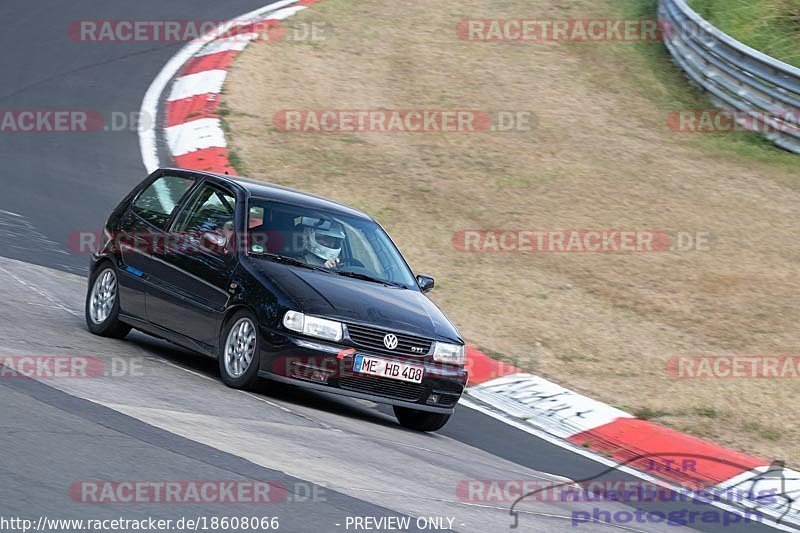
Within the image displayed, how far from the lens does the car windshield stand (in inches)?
352

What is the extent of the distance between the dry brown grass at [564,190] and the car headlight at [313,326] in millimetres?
2918

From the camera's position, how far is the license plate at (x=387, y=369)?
8188 millimetres

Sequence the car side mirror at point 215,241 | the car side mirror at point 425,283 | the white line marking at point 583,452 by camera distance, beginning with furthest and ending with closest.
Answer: the car side mirror at point 425,283 < the car side mirror at point 215,241 < the white line marking at point 583,452

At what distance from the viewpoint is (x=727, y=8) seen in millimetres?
20734

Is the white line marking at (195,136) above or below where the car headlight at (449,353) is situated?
above

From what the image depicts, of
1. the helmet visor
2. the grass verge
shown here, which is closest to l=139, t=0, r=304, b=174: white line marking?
the helmet visor

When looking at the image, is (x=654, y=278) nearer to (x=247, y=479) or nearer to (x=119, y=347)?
(x=119, y=347)

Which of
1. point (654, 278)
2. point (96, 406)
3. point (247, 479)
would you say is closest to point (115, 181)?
point (654, 278)

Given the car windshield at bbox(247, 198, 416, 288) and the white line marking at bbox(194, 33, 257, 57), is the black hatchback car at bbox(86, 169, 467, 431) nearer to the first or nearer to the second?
the car windshield at bbox(247, 198, 416, 288)

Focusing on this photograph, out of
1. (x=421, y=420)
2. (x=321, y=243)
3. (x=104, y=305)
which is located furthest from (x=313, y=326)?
(x=104, y=305)

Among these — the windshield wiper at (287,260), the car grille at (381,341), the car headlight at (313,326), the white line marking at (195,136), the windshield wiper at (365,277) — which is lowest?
the car grille at (381,341)

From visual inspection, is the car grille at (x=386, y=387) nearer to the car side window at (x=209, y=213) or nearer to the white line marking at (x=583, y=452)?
the white line marking at (x=583, y=452)

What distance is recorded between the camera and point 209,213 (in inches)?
368

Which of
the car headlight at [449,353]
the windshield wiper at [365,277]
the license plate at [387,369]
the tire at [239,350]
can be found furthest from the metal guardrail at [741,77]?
the tire at [239,350]
